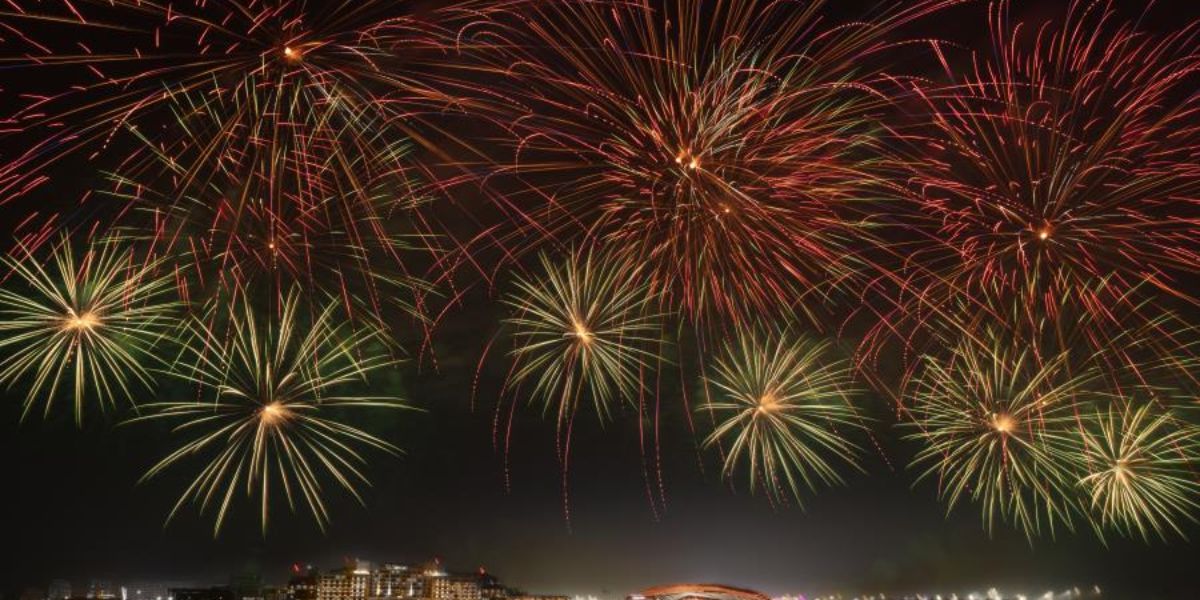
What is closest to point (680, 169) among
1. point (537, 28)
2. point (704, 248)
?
point (704, 248)

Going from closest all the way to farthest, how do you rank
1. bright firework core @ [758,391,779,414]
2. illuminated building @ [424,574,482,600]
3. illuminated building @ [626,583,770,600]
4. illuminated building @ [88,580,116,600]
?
illuminated building @ [626,583,770,600] → bright firework core @ [758,391,779,414] → illuminated building @ [88,580,116,600] → illuminated building @ [424,574,482,600]

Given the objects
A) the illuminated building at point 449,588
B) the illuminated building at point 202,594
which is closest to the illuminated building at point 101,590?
the illuminated building at point 202,594

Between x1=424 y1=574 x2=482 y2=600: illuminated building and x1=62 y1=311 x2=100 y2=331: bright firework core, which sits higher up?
x1=62 y1=311 x2=100 y2=331: bright firework core

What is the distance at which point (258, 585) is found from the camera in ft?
A: 257

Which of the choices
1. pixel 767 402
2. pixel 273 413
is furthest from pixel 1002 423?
pixel 273 413

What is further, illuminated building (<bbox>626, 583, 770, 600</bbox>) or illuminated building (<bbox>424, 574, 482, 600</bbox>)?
illuminated building (<bbox>424, 574, 482, 600</bbox>)

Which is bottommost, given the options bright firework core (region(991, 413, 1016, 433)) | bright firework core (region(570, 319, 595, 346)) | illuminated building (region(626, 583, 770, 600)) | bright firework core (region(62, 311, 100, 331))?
illuminated building (region(626, 583, 770, 600))

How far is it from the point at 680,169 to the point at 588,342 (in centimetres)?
523

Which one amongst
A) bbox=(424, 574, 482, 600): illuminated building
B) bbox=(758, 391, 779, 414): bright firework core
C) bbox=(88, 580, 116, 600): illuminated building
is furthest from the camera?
bbox=(424, 574, 482, 600): illuminated building

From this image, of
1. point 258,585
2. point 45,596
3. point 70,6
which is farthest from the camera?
point 258,585

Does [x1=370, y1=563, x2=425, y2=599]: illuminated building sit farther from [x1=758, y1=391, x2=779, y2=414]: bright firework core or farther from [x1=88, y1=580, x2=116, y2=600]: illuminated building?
[x1=758, y1=391, x2=779, y2=414]: bright firework core

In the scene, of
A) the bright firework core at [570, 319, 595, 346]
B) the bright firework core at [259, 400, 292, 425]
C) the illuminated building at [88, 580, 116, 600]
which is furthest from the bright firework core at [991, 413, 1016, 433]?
the illuminated building at [88, 580, 116, 600]

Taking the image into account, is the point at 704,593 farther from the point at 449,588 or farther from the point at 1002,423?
the point at 449,588

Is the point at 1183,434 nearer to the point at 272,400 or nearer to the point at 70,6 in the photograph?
the point at 272,400
